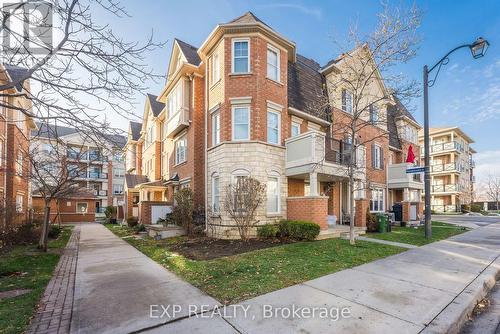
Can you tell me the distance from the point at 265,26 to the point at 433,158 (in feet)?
142

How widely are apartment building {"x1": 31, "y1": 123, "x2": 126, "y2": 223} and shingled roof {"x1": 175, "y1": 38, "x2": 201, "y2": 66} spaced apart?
747cm

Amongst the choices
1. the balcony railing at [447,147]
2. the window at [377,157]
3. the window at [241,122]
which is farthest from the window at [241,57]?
the balcony railing at [447,147]

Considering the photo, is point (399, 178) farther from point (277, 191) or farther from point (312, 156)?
point (277, 191)

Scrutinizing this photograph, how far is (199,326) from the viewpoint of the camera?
12.6 feet

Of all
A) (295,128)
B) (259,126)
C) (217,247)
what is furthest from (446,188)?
(217,247)

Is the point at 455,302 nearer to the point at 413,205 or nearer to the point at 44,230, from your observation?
the point at 44,230

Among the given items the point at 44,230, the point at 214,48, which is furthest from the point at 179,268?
the point at 214,48

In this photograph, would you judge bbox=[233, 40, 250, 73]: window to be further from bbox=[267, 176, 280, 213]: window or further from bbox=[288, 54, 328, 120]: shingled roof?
bbox=[267, 176, 280, 213]: window

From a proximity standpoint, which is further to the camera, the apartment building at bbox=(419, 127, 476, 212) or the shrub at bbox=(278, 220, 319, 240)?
the apartment building at bbox=(419, 127, 476, 212)

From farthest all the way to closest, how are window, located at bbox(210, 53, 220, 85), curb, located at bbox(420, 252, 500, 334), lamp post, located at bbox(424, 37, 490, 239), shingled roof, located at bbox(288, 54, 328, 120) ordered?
shingled roof, located at bbox(288, 54, 328, 120) → window, located at bbox(210, 53, 220, 85) → lamp post, located at bbox(424, 37, 490, 239) → curb, located at bbox(420, 252, 500, 334)

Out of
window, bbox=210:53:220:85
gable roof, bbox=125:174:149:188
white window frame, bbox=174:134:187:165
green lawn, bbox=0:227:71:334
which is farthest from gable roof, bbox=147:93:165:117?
green lawn, bbox=0:227:71:334

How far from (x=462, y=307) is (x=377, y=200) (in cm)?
1656

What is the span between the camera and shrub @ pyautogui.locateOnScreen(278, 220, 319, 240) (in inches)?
434

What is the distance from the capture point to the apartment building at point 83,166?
5.62 metres
